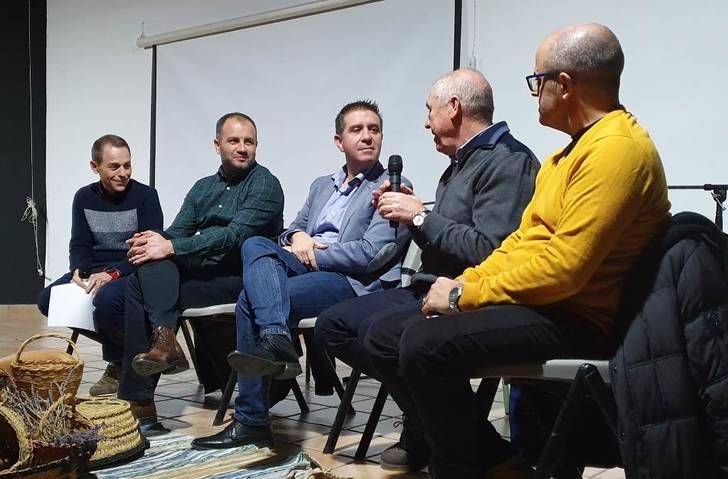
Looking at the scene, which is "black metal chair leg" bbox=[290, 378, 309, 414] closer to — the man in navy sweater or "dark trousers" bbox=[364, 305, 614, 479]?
the man in navy sweater

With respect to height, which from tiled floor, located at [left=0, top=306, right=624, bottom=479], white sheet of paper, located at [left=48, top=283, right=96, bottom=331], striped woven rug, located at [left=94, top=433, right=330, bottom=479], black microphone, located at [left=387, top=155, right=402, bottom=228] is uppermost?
black microphone, located at [left=387, top=155, right=402, bottom=228]

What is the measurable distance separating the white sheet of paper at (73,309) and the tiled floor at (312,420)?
0.44 metres

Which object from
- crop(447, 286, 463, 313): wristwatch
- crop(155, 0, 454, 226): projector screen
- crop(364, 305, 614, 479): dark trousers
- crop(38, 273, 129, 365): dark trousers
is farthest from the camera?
crop(155, 0, 454, 226): projector screen

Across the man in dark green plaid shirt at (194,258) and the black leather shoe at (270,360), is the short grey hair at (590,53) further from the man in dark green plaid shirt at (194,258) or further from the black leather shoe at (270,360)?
the man in dark green plaid shirt at (194,258)

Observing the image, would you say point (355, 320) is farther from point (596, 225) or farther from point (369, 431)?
point (596, 225)

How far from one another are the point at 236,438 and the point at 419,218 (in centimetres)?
93

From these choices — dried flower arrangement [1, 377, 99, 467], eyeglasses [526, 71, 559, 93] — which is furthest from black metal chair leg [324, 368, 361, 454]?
eyeglasses [526, 71, 559, 93]

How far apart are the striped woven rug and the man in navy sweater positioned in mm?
992

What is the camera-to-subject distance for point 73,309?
3.09 meters

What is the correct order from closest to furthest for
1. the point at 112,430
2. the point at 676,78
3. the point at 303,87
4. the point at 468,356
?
the point at 468,356 → the point at 112,430 → the point at 676,78 → the point at 303,87

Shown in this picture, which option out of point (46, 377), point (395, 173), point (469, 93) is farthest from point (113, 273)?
point (469, 93)

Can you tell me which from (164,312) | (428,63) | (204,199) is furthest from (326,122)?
(164,312)

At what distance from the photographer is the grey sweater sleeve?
1.99m

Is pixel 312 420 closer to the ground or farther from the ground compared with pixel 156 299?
closer to the ground
